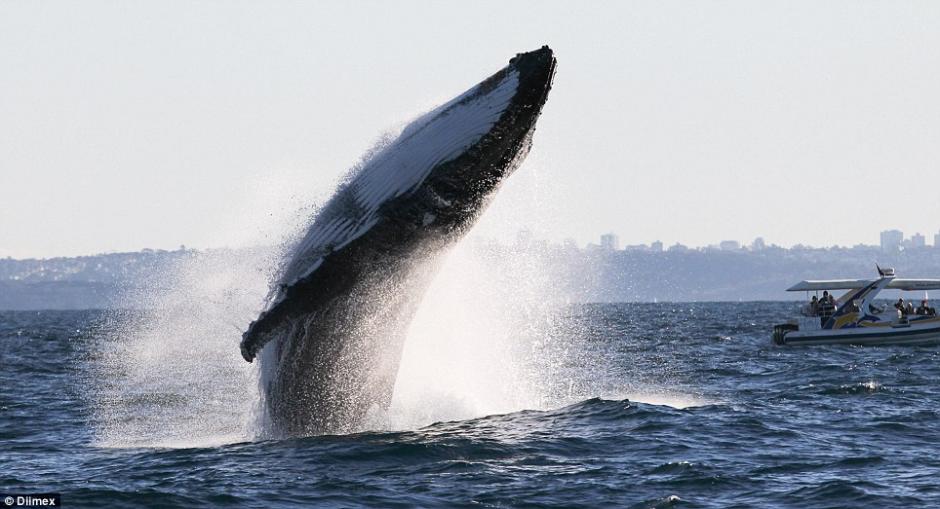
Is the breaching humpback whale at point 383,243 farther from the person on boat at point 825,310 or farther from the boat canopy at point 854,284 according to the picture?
the boat canopy at point 854,284

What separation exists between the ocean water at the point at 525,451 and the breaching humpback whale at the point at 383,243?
0.88 metres

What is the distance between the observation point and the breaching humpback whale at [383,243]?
318 inches

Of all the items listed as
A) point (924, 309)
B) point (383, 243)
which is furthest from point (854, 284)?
point (383, 243)

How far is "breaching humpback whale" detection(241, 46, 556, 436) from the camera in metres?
8.07

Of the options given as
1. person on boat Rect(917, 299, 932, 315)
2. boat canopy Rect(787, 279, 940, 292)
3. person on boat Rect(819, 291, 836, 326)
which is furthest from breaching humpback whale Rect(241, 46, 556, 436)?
person on boat Rect(917, 299, 932, 315)

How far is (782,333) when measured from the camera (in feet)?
127

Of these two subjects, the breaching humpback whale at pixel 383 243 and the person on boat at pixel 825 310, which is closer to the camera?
the breaching humpback whale at pixel 383 243

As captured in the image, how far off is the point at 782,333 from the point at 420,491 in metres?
30.2

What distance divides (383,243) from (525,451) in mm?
3825

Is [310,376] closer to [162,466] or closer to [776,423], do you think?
[162,466]

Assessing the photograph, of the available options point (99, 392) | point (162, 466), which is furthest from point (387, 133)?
point (99, 392)

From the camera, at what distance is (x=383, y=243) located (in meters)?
8.91

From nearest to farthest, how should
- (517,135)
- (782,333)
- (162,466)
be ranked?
(517,135), (162,466), (782,333)

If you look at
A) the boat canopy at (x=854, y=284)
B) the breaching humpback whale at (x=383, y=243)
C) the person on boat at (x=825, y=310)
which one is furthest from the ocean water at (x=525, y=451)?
the boat canopy at (x=854, y=284)
